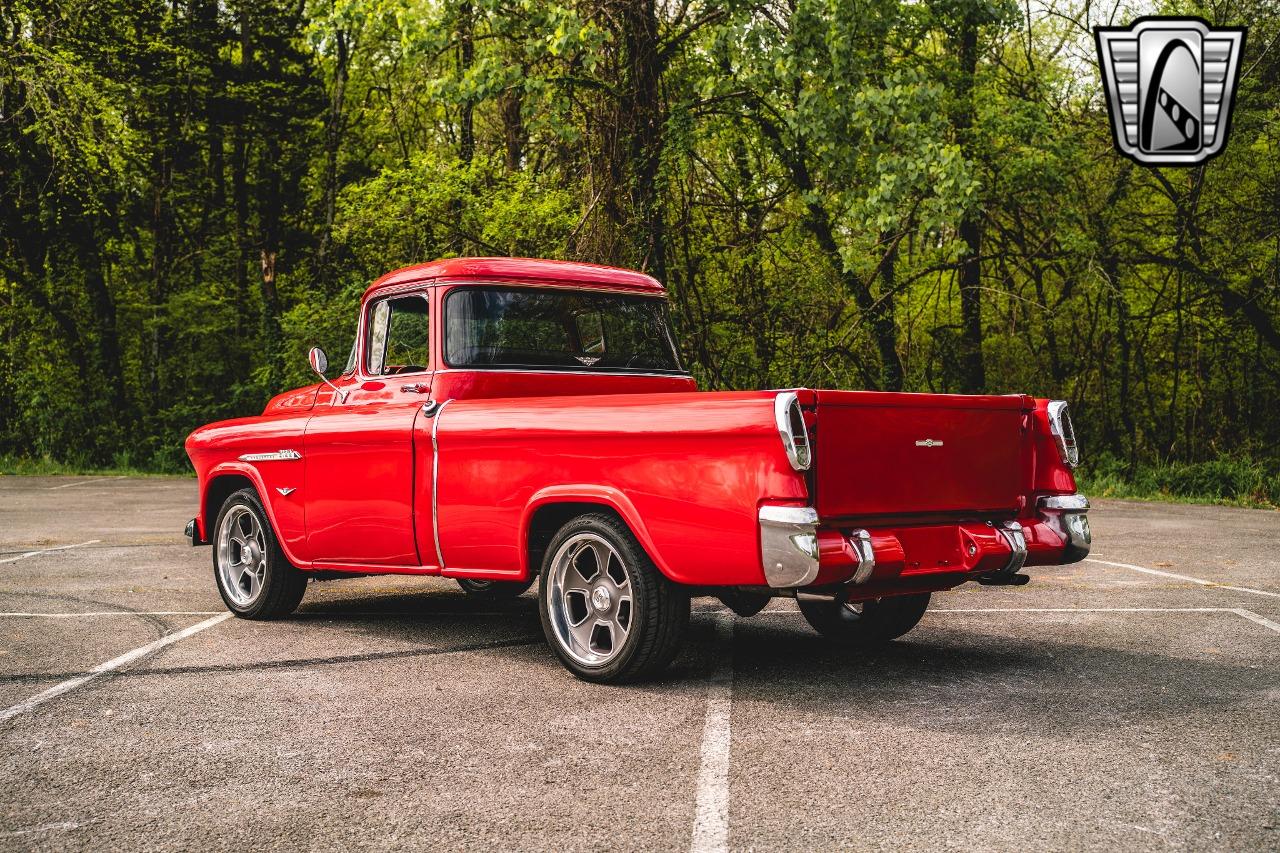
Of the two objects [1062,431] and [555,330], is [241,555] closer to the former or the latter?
[555,330]

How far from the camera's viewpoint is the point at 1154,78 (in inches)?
643

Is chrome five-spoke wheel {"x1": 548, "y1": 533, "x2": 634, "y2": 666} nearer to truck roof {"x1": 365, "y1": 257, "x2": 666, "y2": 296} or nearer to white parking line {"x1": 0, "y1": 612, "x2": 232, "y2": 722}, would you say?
truck roof {"x1": 365, "y1": 257, "x2": 666, "y2": 296}

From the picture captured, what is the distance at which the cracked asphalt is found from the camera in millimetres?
4008

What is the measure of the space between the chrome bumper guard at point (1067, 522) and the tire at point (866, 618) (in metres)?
0.93

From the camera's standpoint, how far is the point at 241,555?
27.7 ft

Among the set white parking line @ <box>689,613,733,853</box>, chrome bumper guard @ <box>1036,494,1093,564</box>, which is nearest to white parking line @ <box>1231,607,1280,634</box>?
chrome bumper guard @ <box>1036,494,1093,564</box>

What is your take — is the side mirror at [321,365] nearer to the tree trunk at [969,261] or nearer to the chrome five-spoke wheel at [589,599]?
the chrome five-spoke wheel at [589,599]

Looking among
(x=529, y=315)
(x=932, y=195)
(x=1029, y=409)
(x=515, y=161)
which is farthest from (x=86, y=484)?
(x=1029, y=409)

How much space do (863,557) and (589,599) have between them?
1.43 meters

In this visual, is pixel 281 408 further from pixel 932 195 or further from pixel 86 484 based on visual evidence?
pixel 86 484

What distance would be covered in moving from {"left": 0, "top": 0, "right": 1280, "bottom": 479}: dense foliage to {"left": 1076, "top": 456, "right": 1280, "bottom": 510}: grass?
0.30 m

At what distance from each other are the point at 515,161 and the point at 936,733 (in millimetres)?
18440

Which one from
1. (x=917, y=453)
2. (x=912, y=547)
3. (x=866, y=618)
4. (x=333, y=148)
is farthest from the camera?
(x=333, y=148)

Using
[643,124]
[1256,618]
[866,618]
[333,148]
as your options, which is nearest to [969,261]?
[643,124]
